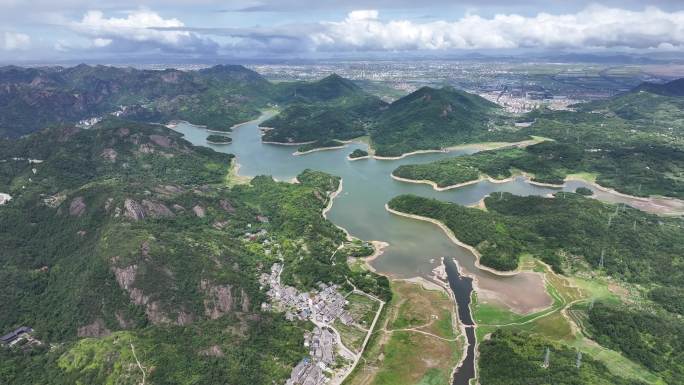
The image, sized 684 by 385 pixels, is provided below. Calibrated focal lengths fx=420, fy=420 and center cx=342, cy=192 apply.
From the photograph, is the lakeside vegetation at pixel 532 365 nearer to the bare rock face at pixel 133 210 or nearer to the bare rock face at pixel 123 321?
the bare rock face at pixel 123 321

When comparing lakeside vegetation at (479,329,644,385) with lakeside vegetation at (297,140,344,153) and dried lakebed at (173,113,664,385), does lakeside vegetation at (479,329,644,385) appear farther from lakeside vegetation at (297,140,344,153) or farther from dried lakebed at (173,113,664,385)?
lakeside vegetation at (297,140,344,153)

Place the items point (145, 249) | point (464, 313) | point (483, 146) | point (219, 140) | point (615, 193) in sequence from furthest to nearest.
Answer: point (219, 140)
point (483, 146)
point (615, 193)
point (145, 249)
point (464, 313)

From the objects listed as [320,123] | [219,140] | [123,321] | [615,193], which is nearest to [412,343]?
[123,321]

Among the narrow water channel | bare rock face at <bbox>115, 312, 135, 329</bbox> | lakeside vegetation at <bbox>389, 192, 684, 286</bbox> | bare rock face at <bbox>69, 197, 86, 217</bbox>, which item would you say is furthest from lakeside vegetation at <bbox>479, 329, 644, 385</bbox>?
bare rock face at <bbox>69, 197, 86, 217</bbox>

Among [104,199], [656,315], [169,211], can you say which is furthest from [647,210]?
[104,199]

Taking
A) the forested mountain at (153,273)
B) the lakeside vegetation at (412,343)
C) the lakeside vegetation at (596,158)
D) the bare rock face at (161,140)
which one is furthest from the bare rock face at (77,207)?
the lakeside vegetation at (596,158)

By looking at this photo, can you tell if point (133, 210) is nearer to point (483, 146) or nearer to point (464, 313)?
point (464, 313)
